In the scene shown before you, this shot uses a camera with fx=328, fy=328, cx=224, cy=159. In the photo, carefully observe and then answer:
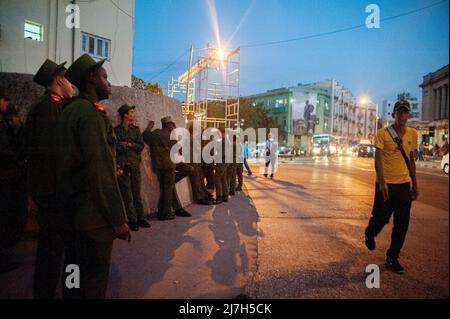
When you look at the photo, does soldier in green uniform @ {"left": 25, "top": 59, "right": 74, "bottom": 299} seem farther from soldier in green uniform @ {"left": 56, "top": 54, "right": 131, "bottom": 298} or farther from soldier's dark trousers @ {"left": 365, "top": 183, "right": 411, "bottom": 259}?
soldier's dark trousers @ {"left": 365, "top": 183, "right": 411, "bottom": 259}

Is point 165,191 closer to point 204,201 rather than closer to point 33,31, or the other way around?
point 204,201

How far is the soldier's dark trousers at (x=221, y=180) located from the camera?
7.85 meters

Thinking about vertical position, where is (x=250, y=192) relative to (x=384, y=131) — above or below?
below

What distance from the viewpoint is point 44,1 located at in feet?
40.3

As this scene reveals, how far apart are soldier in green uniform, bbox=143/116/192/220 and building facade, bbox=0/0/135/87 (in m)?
8.45

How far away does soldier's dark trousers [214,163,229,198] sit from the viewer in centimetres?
785

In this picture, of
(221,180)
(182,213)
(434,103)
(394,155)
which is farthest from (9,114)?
(434,103)

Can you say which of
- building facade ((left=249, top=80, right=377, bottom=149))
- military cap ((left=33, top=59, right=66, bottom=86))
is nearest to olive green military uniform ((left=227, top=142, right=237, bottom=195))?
military cap ((left=33, top=59, right=66, bottom=86))

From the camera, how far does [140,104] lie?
6.00 m

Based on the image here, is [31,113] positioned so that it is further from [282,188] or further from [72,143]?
[282,188]

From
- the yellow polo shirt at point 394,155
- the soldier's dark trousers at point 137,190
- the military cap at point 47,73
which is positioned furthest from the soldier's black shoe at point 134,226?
the yellow polo shirt at point 394,155

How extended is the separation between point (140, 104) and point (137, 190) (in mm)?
1634
